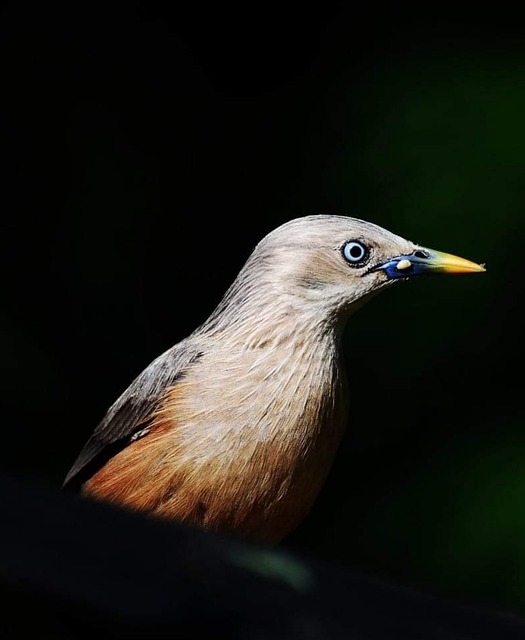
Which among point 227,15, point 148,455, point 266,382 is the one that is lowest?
point 148,455

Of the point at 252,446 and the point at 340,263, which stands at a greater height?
the point at 340,263

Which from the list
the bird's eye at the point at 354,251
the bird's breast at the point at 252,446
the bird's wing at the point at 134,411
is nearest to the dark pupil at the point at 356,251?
the bird's eye at the point at 354,251

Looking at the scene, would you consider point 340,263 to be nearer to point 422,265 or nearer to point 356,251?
point 356,251

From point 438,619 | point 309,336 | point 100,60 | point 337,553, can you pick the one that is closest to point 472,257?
point 337,553

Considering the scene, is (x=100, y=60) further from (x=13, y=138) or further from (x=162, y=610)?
(x=162, y=610)

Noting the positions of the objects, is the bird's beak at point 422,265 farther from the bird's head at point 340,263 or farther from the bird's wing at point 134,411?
the bird's wing at point 134,411

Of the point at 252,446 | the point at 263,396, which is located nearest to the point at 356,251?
the point at 263,396

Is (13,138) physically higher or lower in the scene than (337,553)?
higher
